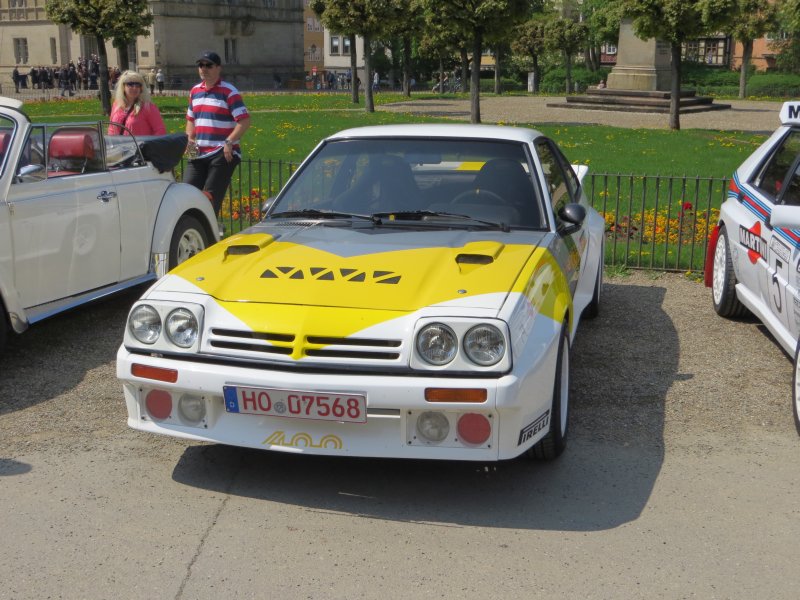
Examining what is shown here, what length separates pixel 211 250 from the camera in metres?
5.59

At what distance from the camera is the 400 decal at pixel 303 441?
178 inches

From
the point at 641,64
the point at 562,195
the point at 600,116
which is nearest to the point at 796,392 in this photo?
the point at 562,195

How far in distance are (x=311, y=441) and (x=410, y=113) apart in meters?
31.2

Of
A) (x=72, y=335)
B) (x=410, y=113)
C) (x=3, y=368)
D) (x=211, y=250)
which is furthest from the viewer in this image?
(x=410, y=113)

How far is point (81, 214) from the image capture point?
733 centimetres

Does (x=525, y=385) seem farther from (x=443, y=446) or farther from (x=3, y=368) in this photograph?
(x=3, y=368)

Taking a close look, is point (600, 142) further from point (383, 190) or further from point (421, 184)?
point (383, 190)

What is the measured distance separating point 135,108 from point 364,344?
6143mm

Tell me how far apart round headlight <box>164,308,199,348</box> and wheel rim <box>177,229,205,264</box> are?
403cm

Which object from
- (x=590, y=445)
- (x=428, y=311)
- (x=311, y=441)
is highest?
(x=428, y=311)

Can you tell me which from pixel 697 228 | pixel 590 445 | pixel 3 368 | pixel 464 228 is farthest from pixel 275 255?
pixel 697 228

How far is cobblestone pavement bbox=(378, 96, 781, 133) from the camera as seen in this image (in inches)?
1165

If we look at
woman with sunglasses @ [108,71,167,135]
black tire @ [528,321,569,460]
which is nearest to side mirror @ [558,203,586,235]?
black tire @ [528,321,569,460]

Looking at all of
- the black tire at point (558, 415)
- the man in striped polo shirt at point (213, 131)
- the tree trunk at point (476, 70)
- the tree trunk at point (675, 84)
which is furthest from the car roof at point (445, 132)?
the tree trunk at point (675, 84)
